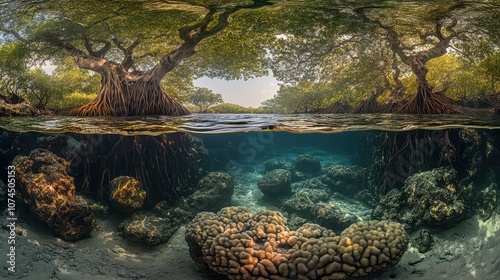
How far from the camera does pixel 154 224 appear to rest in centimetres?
621

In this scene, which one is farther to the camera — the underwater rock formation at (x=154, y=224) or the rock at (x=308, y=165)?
the rock at (x=308, y=165)

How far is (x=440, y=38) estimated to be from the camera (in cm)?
570

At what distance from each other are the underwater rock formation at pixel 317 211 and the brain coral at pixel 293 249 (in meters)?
1.85

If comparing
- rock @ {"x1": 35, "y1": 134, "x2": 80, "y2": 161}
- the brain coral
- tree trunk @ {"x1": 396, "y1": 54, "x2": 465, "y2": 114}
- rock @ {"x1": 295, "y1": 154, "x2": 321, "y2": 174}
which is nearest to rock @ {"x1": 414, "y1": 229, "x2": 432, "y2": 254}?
the brain coral

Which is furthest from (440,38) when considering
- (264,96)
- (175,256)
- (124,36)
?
(175,256)

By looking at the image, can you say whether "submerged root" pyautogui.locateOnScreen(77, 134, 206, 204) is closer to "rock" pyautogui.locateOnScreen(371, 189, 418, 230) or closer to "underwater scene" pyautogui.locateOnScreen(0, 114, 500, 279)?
"underwater scene" pyautogui.locateOnScreen(0, 114, 500, 279)

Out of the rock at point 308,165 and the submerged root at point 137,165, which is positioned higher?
the submerged root at point 137,165

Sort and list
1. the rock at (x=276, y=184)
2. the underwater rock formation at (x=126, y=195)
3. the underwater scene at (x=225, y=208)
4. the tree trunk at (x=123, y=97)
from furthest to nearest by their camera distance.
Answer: the rock at (x=276, y=184)
the underwater rock formation at (x=126, y=195)
the tree trunk at (x=123, y=97)
the underwater scene at (x=225, y=208)

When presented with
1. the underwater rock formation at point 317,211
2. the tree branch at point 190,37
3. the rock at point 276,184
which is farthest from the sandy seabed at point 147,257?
the tree branch at point 190,37

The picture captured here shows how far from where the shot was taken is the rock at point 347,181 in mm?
9394

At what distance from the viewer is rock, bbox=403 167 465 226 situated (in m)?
5.93

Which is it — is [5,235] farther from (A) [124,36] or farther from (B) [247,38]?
(B) [247,38]

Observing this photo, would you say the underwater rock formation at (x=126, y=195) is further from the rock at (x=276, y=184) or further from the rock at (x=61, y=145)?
the rock at (x=276, y=184)

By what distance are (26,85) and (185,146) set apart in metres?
3.98
